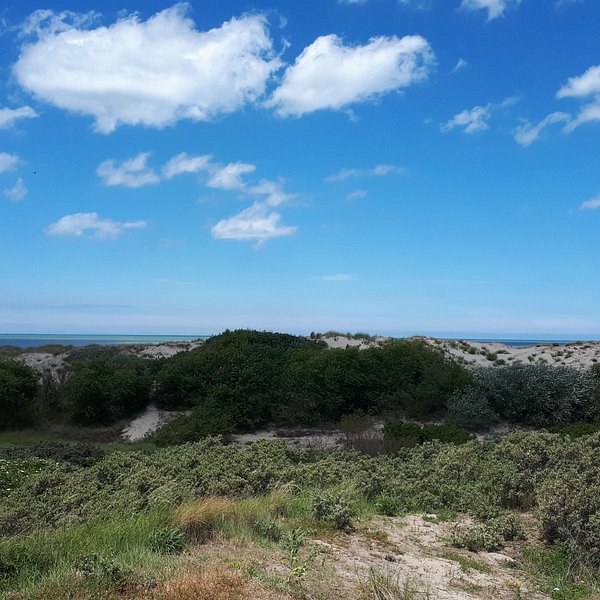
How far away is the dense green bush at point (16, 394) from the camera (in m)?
23.7

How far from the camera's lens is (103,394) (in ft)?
77.1

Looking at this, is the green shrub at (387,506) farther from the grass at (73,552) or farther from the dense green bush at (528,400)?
the dense green bush at (528,400)

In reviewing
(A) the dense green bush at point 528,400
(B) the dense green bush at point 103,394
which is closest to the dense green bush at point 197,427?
(B) the dense green bush at point 103,394

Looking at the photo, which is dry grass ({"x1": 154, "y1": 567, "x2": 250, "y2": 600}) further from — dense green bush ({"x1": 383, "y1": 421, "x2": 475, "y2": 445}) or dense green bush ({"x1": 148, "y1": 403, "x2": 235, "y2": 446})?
dense green bush ({"x1": 148, "y1": 403, "x2": 235, "y2": 446})

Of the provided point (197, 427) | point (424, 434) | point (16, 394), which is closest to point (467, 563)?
point (424, 434)

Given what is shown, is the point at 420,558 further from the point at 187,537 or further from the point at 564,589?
the point at 187,537

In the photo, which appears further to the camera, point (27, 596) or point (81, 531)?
point (81, 531)

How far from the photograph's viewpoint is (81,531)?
6.10 m

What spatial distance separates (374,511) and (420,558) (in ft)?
6.67

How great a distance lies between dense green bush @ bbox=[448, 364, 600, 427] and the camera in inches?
830

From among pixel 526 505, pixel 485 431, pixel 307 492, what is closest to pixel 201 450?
pixel 307 492

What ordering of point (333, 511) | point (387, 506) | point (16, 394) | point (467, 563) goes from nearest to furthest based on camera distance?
point (467, 563) → point (333, 511) → point (387, 506) → point (16, 394)

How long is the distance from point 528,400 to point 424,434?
658 cm

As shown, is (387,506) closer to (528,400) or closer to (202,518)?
(202,518)
